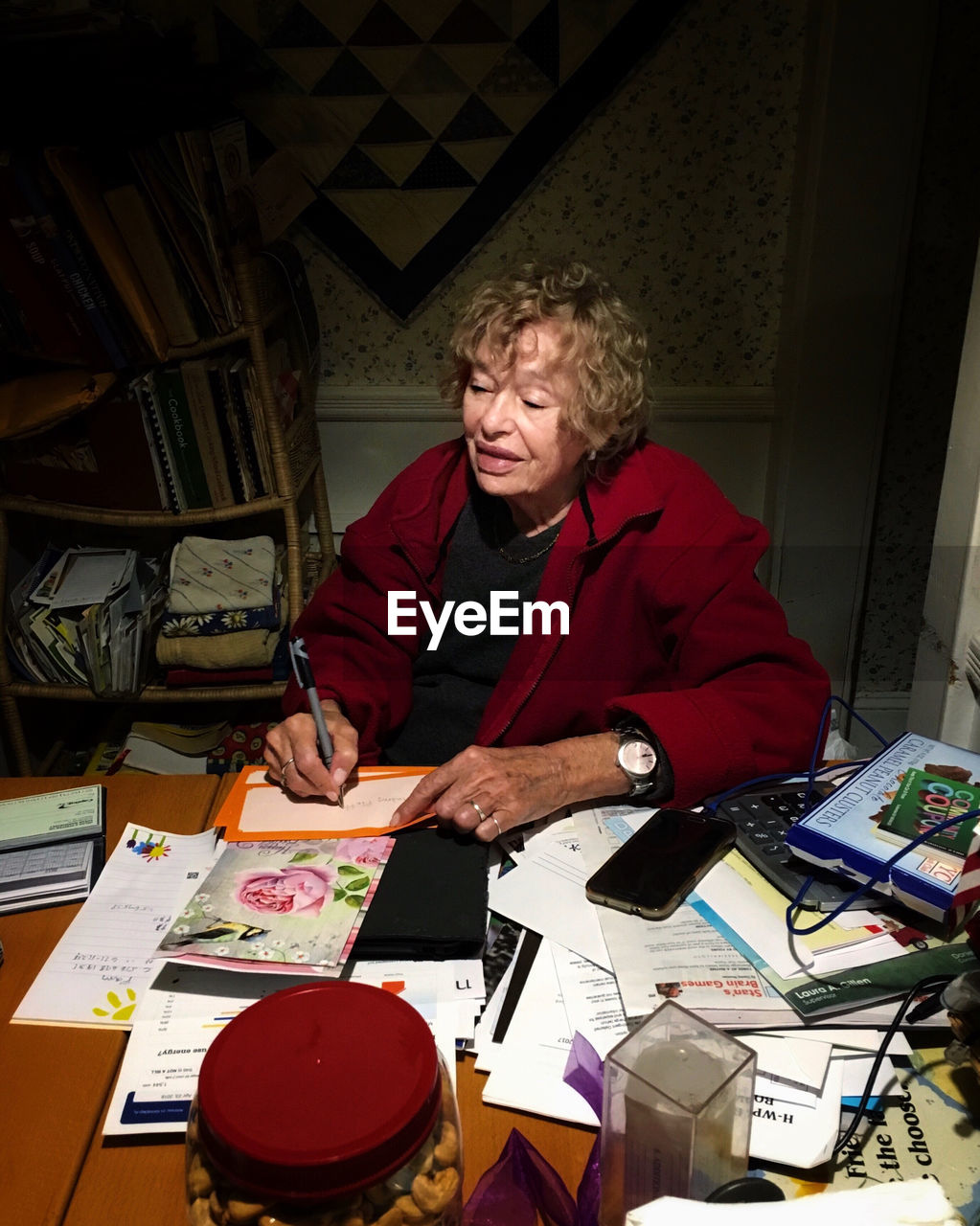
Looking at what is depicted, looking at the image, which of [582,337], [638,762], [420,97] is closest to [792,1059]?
[638,762]

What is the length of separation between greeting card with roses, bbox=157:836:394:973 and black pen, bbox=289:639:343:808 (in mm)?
127

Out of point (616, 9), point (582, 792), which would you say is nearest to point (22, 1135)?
point (582, 792)

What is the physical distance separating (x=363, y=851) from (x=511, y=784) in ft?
0.60

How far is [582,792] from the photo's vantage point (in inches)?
45.8

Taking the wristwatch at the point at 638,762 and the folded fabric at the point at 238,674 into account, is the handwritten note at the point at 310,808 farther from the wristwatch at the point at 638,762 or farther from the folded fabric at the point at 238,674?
the folded fabric at the point at 238,674

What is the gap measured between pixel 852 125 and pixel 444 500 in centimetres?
135

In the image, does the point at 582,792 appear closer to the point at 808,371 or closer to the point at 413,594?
the point at 413,594

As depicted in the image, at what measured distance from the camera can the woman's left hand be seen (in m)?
1.08

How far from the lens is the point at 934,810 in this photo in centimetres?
99

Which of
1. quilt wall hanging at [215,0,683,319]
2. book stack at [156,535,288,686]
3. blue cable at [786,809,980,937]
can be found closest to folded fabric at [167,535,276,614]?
book stack at [156,535,288,686]

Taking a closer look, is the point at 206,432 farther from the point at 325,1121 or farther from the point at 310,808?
the point at 325,1121

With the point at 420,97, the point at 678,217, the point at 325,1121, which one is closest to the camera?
the point at 325,1121

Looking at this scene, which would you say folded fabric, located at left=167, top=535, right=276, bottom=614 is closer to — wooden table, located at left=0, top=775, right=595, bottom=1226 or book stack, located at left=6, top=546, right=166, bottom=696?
book stack, located at left=6, top=546, right=166, bottom=696

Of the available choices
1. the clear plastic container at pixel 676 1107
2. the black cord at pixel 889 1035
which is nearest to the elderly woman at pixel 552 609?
the black cord at pixel 889 1035
